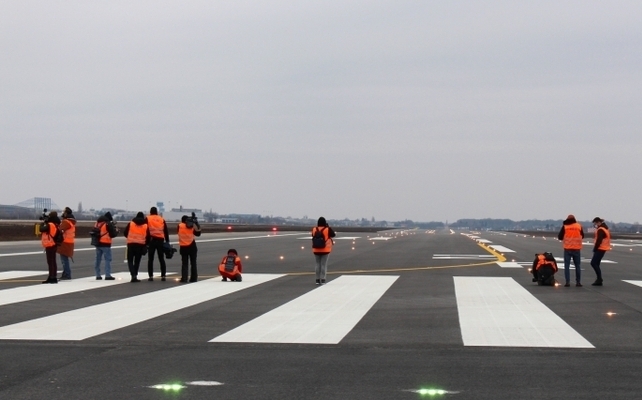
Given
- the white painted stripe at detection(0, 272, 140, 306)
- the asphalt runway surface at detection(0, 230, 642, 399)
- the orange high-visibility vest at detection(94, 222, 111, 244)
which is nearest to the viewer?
the asphalt runway surface at detection(0, 230, 642, 399)

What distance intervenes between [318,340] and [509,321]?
373 centimetres

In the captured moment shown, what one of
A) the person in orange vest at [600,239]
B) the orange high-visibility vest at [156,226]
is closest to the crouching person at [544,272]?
the person in orange vest at [600,239]

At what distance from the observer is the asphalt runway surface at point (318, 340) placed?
771 cm

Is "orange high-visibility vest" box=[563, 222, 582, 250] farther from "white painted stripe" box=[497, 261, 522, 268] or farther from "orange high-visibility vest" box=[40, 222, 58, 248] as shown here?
"orange high-visibility vest" box=[40, 222, 58, 248]

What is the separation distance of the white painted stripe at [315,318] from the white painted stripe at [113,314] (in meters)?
1.93

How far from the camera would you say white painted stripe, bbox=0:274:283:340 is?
11047mm

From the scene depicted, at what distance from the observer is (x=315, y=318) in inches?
505

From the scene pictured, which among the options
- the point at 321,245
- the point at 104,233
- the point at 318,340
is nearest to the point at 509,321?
the point at 318,340

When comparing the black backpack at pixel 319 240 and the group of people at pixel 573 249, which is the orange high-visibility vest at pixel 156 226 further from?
the group of people at pixel 573 249

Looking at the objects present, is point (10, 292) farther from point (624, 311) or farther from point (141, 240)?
point (624, 311)

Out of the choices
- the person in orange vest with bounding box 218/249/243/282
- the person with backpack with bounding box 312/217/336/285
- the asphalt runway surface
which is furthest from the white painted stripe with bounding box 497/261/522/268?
the person in orange vest with bounding box 218/249/243/282

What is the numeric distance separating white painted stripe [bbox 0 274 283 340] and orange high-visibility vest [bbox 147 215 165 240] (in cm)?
187

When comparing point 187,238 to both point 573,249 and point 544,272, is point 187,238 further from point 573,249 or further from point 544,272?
point 573,249

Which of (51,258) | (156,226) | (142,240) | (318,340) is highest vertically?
(156,226)
